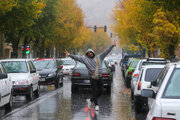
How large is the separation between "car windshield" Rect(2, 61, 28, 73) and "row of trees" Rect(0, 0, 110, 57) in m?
6.81

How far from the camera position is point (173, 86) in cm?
600

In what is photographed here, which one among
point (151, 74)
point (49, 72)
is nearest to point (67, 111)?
point (151, 74)

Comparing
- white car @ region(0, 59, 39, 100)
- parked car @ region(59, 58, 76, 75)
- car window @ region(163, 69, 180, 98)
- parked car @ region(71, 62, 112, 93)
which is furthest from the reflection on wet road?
parked car @ region(59, 58, 76, 75)

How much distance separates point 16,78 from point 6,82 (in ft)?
12.9

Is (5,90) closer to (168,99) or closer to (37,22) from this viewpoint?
(168,99)

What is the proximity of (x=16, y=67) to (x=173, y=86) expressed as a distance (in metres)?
13.0

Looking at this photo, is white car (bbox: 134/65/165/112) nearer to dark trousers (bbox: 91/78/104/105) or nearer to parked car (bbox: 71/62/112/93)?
dark trousers (bbox: 91/78/104/105)

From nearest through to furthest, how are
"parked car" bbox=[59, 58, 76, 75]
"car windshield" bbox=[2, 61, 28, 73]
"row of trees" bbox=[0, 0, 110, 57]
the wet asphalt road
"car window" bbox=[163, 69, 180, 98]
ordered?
1. "car window" bbox=[163, 69, 180, 98]
2. the wet asphalt road
3. "car windshield" bbox=[2, 61, 28, 73]
4. "row of trees" bbox=[0, 0, 110, 57]
5. "parked car" bbox=[59, 58, 76, 75]

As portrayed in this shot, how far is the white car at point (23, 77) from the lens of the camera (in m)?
17.1

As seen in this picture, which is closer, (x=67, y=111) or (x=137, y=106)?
(x=67, y=111)

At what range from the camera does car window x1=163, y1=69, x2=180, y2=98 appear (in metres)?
5.88

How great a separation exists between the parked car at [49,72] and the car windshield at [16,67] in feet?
18.9

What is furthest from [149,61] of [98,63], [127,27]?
[127,27]

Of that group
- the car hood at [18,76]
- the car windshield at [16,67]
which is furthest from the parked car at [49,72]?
the car hood at [18,76]
